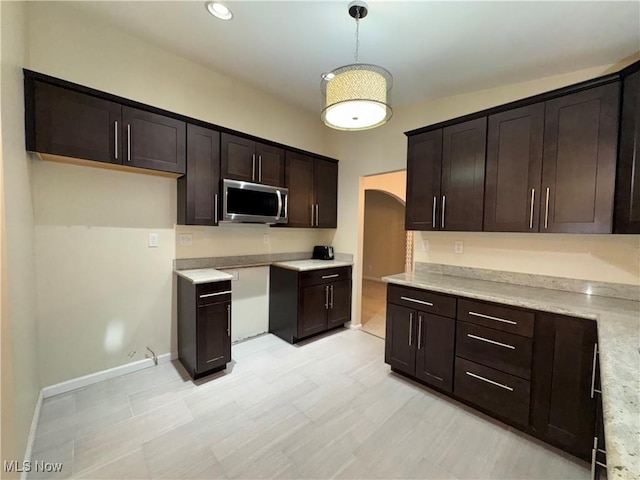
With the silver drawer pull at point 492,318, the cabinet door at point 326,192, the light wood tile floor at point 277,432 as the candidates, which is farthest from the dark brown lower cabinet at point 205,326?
the silver drawer pull at point 492,318

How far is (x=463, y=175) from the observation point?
7.80 feet

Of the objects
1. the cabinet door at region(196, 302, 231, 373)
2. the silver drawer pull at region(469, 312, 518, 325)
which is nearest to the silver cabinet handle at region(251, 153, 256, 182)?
the cabinet door at region(196, 302, 231, 373)

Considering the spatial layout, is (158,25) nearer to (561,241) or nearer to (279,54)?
(279,54)

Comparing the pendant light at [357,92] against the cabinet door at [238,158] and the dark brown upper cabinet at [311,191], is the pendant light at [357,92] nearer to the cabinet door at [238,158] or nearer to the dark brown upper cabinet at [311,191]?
the cabinet door at [238,158]

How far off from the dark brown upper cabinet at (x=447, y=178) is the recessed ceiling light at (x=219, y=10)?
1.89 m

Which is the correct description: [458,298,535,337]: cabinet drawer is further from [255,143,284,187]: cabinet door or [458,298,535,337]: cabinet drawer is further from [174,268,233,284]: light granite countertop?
[255,143,284,187]: cabinet door

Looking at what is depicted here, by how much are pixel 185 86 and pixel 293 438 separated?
319cm

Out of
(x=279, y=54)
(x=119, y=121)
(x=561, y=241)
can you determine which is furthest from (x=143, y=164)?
(x=561, y=241)

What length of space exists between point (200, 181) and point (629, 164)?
321cm

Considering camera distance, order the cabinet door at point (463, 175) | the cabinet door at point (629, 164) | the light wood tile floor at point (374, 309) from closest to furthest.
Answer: the cabinet door at point (629, 164) < the cabinet door at point (463, 175) < the light wood tile floor at point (374, 309)

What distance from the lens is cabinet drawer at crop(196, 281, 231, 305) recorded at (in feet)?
7.64

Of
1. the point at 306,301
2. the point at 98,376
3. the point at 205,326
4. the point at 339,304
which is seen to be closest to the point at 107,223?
the point at 205,326

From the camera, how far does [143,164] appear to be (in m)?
2.21

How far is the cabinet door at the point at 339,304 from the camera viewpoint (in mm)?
3451
